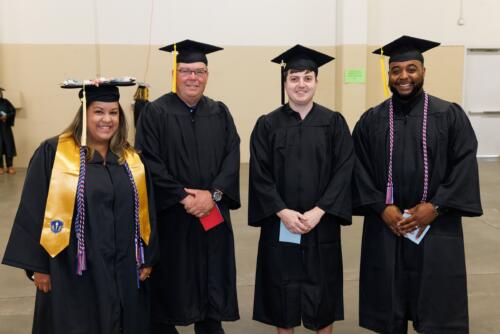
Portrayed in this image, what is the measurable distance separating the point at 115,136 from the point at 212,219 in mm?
811

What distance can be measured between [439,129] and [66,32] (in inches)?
362

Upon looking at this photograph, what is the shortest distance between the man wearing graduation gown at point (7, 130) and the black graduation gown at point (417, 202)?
8482 mm

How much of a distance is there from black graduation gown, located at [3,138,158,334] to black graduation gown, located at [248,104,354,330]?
858 millimetres

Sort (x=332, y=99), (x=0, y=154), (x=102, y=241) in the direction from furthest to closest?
1. (x=332, y=99)
2. (x=0, y=154)
3. (x=102, y=241)

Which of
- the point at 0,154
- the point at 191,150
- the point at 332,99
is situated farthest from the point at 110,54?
the point at 191,150

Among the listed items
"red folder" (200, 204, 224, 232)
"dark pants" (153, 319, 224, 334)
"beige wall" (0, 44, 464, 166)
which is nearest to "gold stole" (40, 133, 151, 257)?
"red folder" (200, 204, 224, 232)

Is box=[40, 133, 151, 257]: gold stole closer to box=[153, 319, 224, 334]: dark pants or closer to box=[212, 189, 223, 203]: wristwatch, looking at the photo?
box=[212, 189, 223, 203]: wristwatch

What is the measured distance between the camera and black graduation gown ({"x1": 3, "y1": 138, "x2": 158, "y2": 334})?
8.00 feet

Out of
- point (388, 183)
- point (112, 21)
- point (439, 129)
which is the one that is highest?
point (112, 21)

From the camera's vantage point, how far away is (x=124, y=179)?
256 cm

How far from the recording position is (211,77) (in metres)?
10.9

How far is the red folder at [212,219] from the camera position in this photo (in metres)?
3.05

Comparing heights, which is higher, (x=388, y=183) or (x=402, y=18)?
(x=402, y=18)

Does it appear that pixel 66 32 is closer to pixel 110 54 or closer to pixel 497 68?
pixel 110 54
